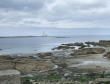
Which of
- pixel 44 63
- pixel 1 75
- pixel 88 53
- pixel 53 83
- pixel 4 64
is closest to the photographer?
pixel 1 75

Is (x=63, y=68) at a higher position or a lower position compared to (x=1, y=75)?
lower

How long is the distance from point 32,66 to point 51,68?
8.73 feet

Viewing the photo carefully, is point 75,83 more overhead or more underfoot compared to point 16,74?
more underfoot

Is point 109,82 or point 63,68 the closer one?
point 109,82

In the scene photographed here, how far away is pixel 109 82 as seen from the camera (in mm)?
18266

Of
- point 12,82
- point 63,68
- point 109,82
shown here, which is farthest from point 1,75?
point 63,68

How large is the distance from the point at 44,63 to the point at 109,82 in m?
13.6

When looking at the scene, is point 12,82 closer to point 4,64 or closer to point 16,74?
point 16,74

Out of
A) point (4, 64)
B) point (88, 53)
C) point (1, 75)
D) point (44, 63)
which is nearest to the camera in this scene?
point (1, 75)

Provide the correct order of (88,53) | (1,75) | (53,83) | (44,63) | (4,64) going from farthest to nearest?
(88,53), (44,63), (4,64), (53,83), (1,75)

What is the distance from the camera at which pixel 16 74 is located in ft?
50.4

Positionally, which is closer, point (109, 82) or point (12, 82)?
point (12, 82)

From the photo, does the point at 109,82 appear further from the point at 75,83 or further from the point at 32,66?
the point at 32,66

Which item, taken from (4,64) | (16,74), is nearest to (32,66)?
(4,64)
